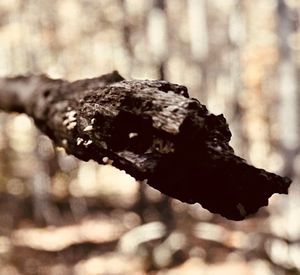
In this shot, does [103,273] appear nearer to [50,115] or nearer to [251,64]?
[50,115]

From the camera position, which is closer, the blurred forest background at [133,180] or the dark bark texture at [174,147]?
the dark bark texture at [174,147]

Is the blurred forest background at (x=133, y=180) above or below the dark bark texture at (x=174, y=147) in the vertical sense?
below

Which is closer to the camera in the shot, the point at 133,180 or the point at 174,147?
the point at 174,147

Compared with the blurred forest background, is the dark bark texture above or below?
above

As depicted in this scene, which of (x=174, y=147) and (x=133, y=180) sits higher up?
(x=174, y=147)
